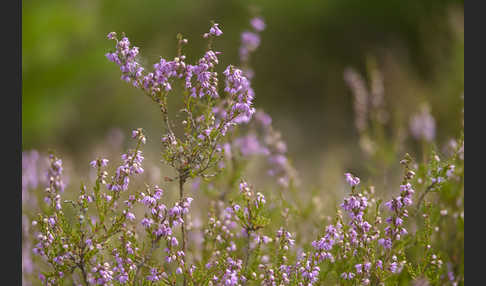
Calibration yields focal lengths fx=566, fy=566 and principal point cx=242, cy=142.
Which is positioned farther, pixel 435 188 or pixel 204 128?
pixel 435 188

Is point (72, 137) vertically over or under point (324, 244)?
over

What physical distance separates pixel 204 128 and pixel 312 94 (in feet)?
26.0

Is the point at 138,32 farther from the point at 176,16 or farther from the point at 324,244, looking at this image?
the point at 324,244

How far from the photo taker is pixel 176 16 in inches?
400

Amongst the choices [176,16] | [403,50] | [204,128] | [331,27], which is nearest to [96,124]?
[176,16]

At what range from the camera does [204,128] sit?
2695 mm

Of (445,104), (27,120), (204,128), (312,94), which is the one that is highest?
(312,94)

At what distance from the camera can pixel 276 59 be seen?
1054 centimetres

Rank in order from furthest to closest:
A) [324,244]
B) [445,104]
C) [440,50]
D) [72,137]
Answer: [72,137] < [440,50] < [445,104] < [324,244]

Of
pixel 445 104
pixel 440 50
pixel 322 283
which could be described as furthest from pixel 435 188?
pixel 440 50

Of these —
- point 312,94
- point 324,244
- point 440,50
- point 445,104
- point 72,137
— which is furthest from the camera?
point 312,94

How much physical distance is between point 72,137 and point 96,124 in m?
0.46

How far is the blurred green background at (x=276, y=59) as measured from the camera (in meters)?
8.20

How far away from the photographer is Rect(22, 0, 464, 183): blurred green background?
26.9 ft
